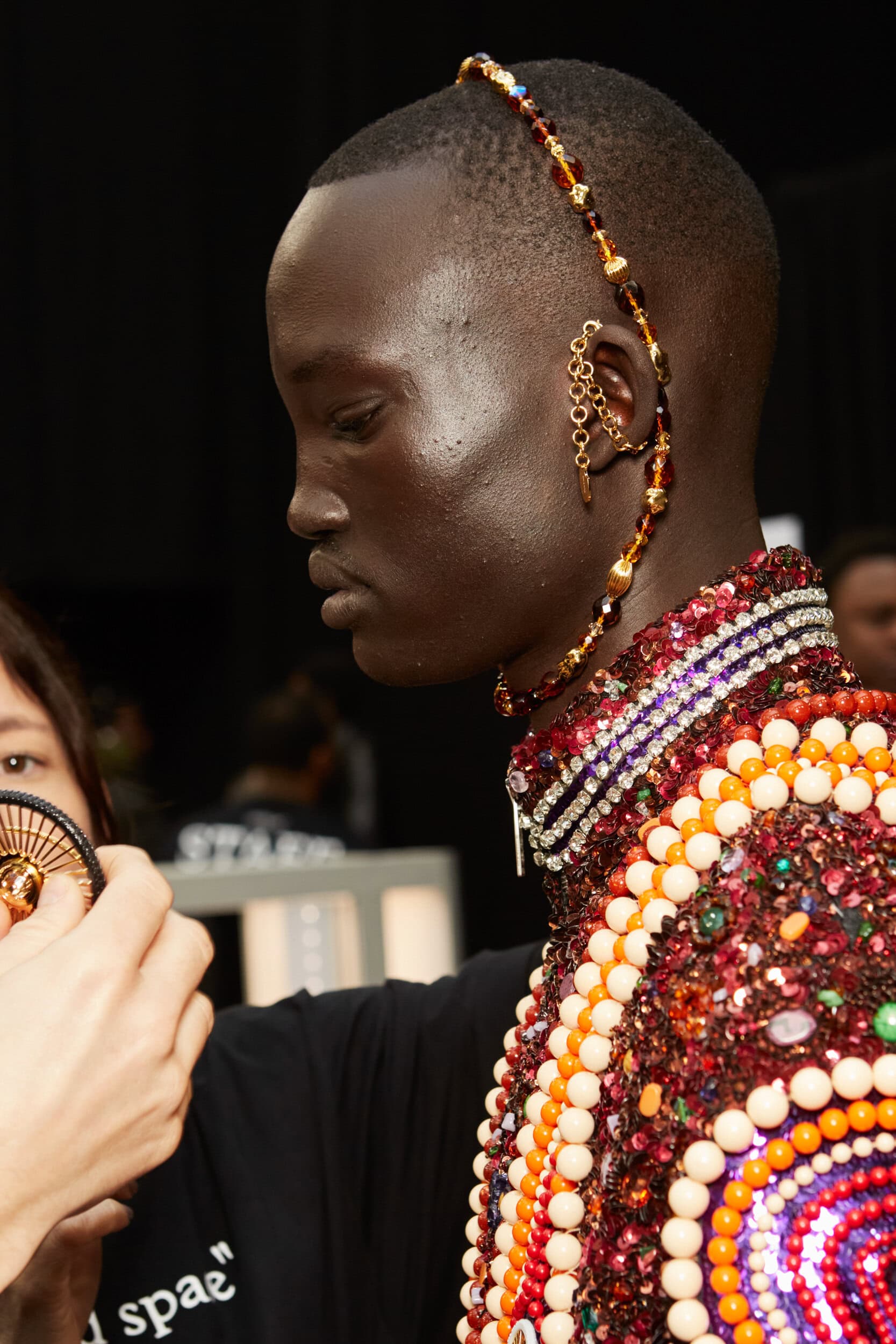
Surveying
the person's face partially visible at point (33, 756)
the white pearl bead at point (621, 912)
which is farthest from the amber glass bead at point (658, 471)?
the person's face partially visible at point (33, 756)

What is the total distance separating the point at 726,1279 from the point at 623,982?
0.20m

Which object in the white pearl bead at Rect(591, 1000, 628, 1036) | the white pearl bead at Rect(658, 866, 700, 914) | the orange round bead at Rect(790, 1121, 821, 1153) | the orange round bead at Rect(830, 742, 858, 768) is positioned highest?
the orange round bead at Rect(830, 742, 858, 768)

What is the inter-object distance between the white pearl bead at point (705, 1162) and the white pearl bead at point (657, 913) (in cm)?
15

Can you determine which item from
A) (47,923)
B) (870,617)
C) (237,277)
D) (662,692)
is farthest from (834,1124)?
(237,277)

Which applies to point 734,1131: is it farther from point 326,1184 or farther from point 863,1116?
point 326,1184

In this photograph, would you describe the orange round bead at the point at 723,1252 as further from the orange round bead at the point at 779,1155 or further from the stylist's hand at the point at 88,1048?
the stylist's hand at the point at 88,1048

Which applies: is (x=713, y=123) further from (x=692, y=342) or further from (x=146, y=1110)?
(x=146, y=1110)

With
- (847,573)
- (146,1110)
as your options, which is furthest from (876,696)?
(847,573)

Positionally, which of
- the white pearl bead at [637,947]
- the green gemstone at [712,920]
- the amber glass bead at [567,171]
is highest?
the amber glass bead at [567,171]

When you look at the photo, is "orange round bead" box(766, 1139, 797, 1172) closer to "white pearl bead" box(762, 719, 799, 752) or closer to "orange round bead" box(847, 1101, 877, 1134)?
"orange round bead" box(847, 1101, 877, 1134)

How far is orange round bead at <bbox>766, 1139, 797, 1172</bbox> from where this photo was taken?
2.61ft

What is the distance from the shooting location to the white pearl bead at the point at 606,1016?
93 centimetres

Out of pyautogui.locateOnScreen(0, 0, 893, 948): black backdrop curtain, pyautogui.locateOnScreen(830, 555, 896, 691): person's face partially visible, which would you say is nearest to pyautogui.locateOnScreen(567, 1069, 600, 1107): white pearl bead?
pyautogui.locateOnScreen(830, 555, 896, 691): person's face partially visible

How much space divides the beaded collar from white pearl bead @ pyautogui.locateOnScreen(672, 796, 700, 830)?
33 mm
